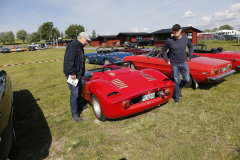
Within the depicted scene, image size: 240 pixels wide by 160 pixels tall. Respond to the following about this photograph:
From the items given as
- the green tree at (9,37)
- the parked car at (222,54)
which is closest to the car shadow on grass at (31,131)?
the parked car at (222,54)

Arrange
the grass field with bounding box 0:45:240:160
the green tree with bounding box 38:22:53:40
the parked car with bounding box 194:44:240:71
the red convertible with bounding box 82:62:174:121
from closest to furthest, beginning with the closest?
1. the grass field with bounding box 0:45:240:160
2. the red convertible with bounding box 82:62:174:121
3. the parked car with bounding box 194:44:240:71
4. the green tree with bounding box 38:22:53:40

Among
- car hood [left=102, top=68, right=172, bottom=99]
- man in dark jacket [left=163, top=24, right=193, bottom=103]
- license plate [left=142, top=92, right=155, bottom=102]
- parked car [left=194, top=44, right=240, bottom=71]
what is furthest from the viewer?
parked car [left=194, top=44, right=240, bottom=71]

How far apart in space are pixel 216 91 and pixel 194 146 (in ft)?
9.38

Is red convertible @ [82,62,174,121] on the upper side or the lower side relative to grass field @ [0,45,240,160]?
upper

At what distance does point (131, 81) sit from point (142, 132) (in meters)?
1.01

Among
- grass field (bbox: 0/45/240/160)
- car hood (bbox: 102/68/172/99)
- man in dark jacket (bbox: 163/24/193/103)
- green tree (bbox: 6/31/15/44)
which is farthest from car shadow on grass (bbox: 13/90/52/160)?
green tree (bbox: 6/31/15/44)

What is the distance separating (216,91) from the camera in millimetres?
4664

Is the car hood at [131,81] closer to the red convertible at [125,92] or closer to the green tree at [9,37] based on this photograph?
the red convertible at [125,92]

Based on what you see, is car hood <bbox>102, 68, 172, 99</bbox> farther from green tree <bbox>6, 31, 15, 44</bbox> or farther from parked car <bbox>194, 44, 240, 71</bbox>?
green tree <bbox>6, 31, 15, 44</bbox>

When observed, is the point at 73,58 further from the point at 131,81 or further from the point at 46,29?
the point at 46,29

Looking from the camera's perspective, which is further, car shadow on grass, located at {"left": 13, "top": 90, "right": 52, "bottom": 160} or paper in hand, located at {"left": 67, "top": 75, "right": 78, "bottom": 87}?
paper in hand, located at {"left": 67, "top": 75, "right": 78, "bottom": 87}

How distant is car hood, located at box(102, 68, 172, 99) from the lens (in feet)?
9.68

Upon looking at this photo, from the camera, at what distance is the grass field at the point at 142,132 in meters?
2.40

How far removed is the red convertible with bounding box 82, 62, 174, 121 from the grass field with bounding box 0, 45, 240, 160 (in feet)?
1.26
